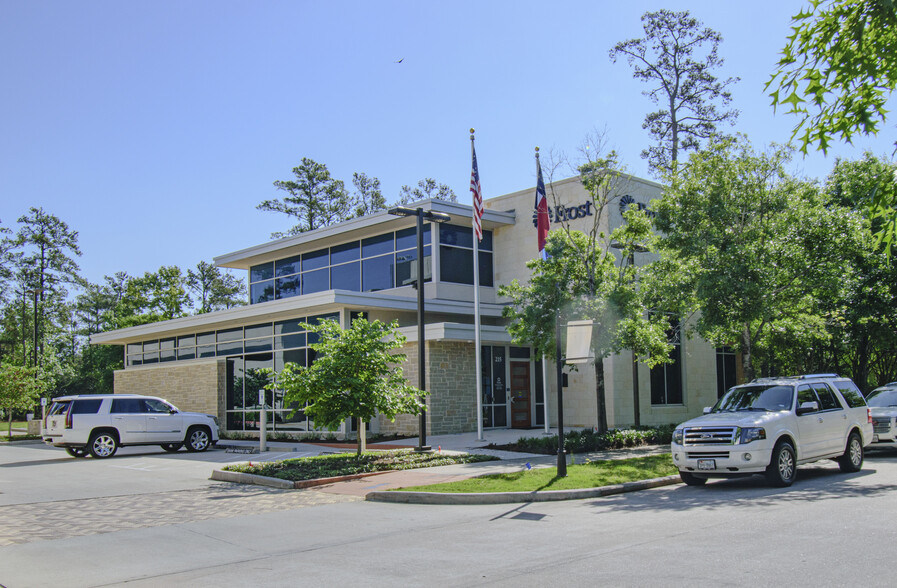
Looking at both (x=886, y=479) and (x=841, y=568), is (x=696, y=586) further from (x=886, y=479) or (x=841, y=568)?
(x=886, y=479)

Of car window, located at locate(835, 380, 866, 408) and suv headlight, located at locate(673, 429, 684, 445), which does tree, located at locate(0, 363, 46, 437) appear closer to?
suv headlight, located at locate(673, 429, 684, 445)

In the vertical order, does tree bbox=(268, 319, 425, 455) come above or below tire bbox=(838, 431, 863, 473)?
above

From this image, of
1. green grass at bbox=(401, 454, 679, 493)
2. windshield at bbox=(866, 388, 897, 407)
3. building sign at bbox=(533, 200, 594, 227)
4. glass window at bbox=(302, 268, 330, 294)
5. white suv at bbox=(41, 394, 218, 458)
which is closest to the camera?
green grass at bbox=(401, 454, 679, 493)

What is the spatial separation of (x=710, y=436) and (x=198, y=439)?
15940mm

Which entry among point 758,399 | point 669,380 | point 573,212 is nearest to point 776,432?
point 758,399

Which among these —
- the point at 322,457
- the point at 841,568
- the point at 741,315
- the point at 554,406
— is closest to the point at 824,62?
the point at 841,568

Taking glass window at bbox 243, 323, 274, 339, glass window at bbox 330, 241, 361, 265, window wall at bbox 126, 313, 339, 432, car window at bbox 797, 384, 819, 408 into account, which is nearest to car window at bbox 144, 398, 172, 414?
window wall at bbox 126, 313, 339, 432

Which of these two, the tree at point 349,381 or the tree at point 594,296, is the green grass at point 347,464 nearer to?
the tree at point 349,381

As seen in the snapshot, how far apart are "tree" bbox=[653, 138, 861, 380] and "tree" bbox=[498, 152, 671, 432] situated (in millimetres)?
1229

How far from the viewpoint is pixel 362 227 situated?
28547 millimetres

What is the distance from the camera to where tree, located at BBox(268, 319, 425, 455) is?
52.1 ft

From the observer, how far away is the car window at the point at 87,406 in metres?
21.3

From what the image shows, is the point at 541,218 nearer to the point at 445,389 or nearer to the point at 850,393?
the point at 445,389

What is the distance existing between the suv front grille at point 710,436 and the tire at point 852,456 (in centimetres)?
346
